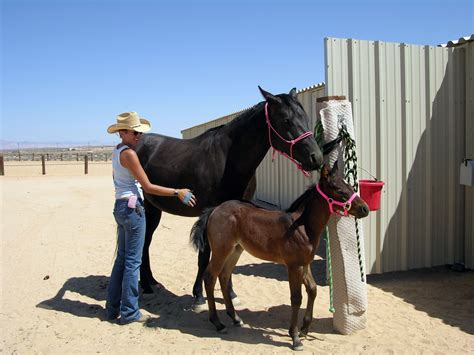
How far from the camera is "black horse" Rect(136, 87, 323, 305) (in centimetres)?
383

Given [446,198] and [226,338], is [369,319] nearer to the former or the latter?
[226,338]

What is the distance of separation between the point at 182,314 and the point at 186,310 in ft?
0.40

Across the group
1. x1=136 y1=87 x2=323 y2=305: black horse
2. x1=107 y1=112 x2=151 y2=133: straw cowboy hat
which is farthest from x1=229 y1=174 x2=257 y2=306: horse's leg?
x1=107 y1=112 x2=151 y2=133: straw cowboy hat

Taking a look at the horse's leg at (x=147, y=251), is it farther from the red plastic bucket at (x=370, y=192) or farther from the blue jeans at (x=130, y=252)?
the red plastic bucket at (x=370, y=192)

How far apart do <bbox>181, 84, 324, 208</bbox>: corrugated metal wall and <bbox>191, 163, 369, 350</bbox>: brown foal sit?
4.54 m

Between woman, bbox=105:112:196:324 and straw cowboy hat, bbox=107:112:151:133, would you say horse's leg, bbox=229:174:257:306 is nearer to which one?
woman, bbox=105:112:196:324

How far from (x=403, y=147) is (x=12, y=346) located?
5.16 meters

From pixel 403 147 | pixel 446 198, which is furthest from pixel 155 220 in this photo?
pixel 446 198

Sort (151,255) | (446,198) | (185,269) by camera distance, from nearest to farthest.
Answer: (446,198) < (185,269) < (151,255)

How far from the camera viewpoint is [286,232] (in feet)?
12.1

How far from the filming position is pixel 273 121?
402 centimetres

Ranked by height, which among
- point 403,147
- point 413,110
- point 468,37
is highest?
point 468,37

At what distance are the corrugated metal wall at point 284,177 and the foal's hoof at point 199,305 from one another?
4196mm

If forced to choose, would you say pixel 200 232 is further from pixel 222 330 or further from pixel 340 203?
pixel 340 203
